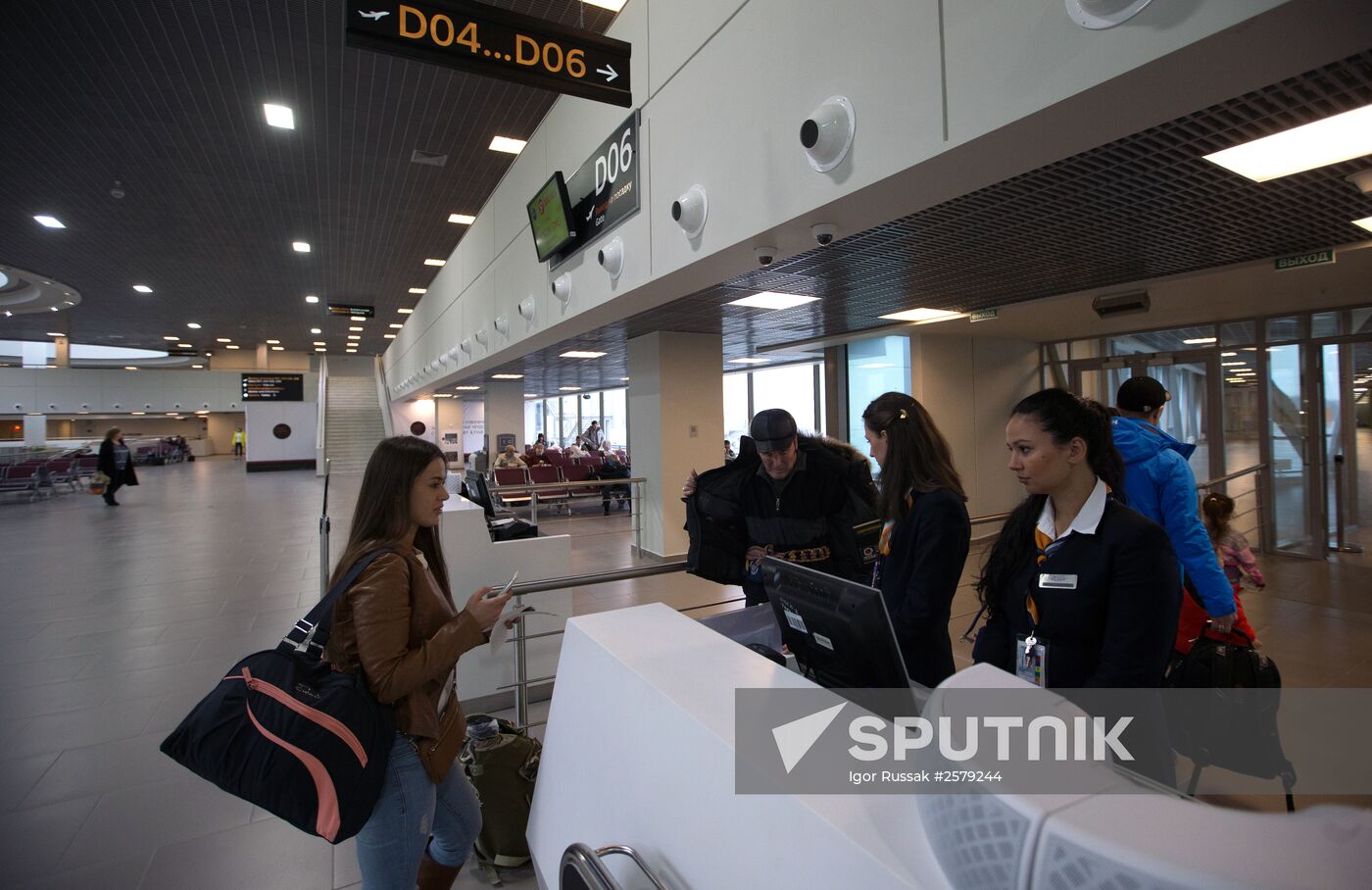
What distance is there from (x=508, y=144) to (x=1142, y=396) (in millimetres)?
6434

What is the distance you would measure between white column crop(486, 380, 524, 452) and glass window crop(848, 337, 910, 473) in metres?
9.32

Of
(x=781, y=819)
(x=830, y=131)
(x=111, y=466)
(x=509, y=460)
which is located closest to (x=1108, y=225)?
(x=830, y=131)

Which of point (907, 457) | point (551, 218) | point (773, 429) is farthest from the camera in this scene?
point (551, 218)

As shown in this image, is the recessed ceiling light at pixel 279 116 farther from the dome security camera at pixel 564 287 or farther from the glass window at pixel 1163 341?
the glass window at pixel 1163 341

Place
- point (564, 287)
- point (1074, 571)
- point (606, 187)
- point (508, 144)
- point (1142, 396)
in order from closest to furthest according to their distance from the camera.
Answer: point (1074, 571) < point (1142, 396) < point (606, 187) < point (564, 287) < point (508, 144)

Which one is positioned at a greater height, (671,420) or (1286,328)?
(1286,328)

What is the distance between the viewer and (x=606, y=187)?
197 inches

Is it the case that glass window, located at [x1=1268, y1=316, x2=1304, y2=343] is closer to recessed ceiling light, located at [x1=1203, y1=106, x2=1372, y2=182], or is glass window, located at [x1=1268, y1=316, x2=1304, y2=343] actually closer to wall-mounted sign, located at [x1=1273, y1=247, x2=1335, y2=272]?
wall-mounted sign, located at [x1=1273, y1=247, x2=1335, y2=272]

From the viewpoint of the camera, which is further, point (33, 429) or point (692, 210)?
point (33, 429)

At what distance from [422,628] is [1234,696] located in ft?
9.26

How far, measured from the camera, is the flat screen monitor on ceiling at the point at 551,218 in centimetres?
552

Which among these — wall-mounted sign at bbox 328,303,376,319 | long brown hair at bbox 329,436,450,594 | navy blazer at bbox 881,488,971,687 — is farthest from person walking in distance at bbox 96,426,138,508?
navy blazer at bbox 881,488,971,687

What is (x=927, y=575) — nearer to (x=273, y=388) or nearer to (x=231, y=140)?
(x=231, y=140)

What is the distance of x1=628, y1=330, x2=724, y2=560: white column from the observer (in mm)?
8023
